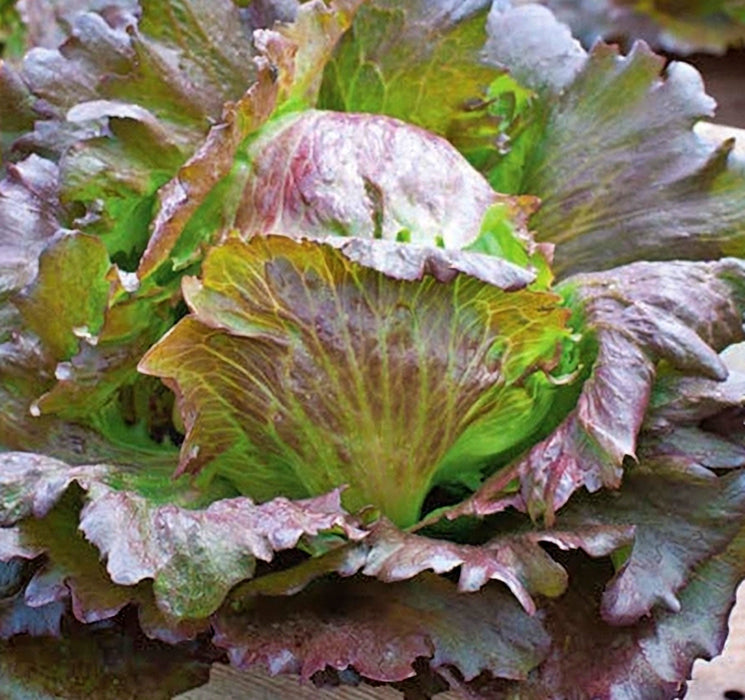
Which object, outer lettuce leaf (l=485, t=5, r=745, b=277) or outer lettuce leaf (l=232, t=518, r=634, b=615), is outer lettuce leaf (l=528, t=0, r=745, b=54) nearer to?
outer lettuce leaf (l=485, t=5, r=745, b=277)

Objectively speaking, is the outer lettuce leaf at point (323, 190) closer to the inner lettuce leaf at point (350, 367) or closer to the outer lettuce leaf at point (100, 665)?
the inner lettuce leaf at point (350, 367)

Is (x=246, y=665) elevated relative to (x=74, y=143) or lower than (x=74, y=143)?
lower

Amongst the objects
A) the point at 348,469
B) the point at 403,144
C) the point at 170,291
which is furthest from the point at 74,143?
the point at 348,469

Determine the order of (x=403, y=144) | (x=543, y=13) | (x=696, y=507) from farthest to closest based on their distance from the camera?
1. (x=543, y=13)
2. (x=403, y=144)
3. (x=696, y=507)

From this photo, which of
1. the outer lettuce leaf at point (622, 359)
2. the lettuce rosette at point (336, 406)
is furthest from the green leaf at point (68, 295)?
the outer lettuce leaf at point (622, 359)

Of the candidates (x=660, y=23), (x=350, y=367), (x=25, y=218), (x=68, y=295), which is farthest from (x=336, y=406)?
(x=660, y=23)

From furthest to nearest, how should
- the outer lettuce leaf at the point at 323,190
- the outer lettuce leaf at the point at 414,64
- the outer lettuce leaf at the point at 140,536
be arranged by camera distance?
the outer lettuce leaf at the point at 414,64
the outer lettuce leaf at the point at 323,190
the outer lettuce leaf at the point at 140,536

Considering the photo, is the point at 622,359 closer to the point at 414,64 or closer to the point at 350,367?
the point at 350,367

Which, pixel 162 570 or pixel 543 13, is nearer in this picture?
pixel 162 570

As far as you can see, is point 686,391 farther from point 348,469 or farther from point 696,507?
point 348,469
